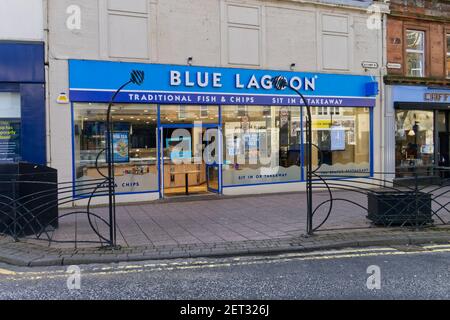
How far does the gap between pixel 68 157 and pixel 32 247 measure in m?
4.82

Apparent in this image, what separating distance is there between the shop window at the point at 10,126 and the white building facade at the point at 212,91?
2.88ft

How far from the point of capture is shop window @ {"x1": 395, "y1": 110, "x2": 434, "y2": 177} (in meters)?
16.0

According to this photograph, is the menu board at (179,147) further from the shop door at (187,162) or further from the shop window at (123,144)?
the shop window at (123,144)

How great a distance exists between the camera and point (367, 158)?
15523 millimetres

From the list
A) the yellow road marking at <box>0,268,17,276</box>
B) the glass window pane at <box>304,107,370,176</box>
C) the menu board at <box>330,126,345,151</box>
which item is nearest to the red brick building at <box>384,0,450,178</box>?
the glass window pane at <box>304,107,370,176</box>

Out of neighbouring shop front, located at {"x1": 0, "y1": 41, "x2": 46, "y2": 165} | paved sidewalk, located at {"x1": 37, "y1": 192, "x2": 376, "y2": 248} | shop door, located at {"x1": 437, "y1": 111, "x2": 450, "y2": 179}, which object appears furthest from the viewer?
shop door, located at {"x1": 437, "y1": 111, "x2": 450, "y2": 179}

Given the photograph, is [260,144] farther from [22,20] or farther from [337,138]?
[22,20]

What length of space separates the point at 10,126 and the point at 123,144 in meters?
2.97

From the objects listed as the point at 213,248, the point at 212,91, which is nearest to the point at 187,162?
the point at 212,91

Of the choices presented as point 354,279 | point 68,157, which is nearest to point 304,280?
point 354,279

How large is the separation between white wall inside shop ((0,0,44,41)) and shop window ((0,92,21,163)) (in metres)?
1.54

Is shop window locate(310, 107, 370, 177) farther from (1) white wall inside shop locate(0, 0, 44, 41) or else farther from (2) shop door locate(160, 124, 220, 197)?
(1) white wall inside shop locate(0, 0, 44, 41)

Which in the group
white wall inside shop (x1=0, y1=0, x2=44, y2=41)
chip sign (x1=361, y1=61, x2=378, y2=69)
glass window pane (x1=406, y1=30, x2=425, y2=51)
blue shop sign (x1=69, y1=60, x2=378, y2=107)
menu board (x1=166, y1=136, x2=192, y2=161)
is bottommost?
menu board (x1=166, y1=136, x2=192, y2=161)

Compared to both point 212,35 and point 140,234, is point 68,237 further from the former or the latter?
point 212,35
